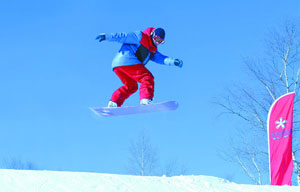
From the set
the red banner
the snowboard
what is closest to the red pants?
the snowboard

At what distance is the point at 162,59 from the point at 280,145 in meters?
2.40

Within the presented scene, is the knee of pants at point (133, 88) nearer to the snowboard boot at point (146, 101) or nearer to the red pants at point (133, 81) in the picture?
the red pants at point (133, 81)

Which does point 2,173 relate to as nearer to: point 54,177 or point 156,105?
point 54,177

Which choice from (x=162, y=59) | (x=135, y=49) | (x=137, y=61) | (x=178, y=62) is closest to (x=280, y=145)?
(x=178, y=62)

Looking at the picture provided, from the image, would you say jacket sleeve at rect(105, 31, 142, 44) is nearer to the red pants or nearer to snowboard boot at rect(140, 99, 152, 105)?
the red pants

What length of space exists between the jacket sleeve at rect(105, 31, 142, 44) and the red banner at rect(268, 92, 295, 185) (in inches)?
102

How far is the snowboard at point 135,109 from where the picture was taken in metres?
Answer: 6.88

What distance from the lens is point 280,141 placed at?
297 inches

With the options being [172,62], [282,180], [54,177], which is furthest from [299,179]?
[54,177]

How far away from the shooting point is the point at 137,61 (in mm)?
7062

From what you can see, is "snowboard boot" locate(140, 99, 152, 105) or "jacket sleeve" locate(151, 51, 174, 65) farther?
"jacket sleeve" locate(151, 51, 174, 65)

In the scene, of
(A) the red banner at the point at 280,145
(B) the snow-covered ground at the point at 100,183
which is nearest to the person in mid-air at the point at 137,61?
(B) the snow-covered ground at the point at 100,183

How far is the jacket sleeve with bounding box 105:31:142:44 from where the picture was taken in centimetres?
677

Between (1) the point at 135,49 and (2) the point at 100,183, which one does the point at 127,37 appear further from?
(2) the point at 100,183
